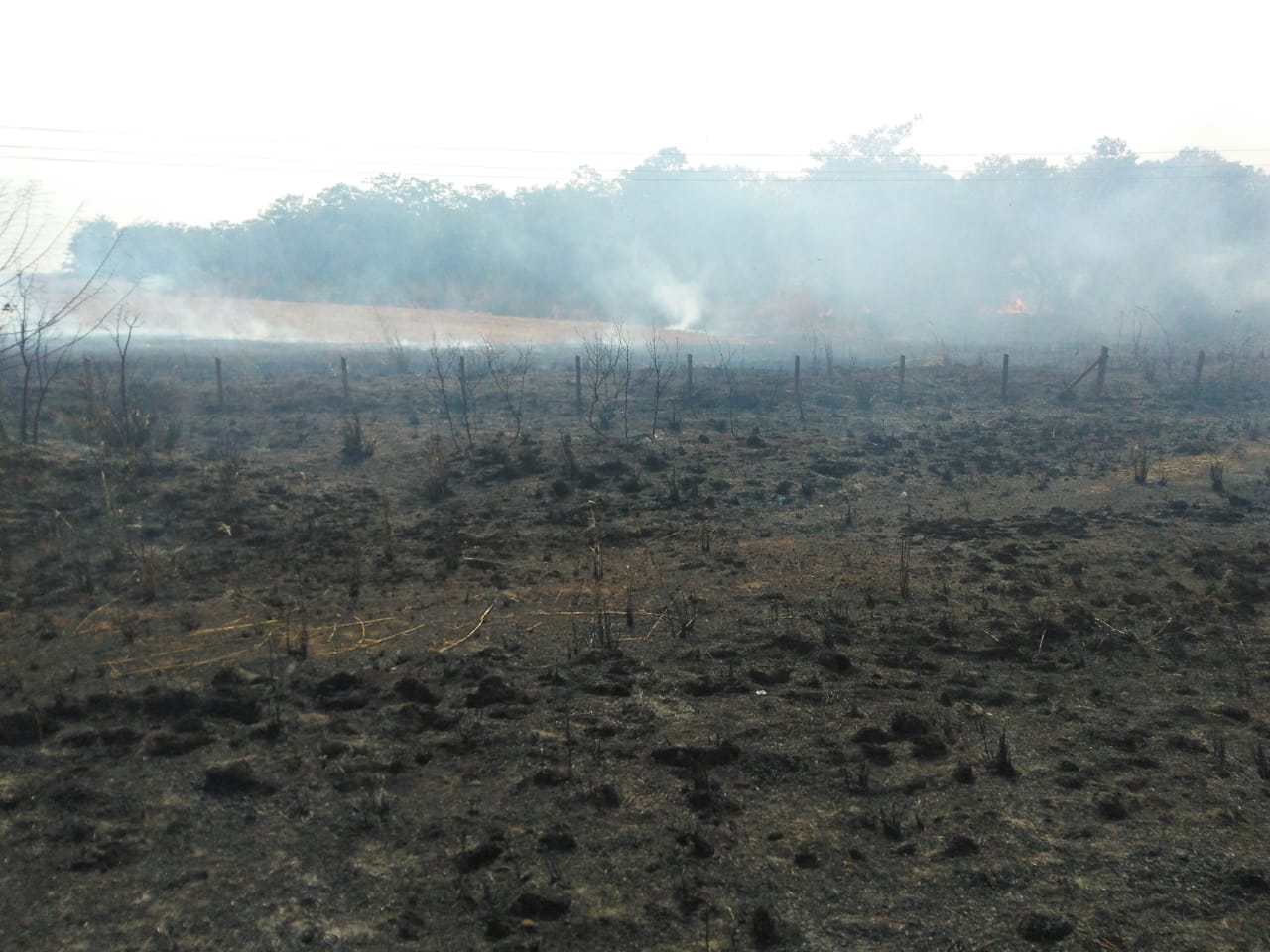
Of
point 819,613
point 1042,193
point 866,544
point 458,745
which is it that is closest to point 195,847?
point 458,745

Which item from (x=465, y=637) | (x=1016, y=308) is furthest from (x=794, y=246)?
(x=465, y=637)

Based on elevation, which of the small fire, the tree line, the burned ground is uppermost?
the tree line

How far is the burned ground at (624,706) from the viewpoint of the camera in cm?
496

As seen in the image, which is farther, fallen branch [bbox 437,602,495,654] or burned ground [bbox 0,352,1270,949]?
fallen branch [bbox 437,602,495,654]

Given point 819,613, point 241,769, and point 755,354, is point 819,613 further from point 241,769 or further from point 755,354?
point 755,354

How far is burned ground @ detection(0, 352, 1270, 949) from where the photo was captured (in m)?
4.96

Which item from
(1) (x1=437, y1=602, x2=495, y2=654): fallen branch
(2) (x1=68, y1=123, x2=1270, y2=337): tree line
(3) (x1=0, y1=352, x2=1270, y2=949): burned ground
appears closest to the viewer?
(3) (x1=0, y1=352, x2=1270, y2=949): burned ground

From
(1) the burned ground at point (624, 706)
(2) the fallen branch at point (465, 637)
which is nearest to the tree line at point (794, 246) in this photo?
(1) the burned ground at point (624, 706)

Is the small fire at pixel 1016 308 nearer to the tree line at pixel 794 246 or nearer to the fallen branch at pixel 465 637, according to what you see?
the tree line at pixel 794 246

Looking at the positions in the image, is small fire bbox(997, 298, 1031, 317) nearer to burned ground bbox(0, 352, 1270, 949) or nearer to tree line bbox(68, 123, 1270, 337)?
tree line bbox(68, 123, 1270, 337)

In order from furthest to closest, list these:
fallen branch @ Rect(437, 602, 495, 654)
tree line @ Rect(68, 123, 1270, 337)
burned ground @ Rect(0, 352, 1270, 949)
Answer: tree line @ Rect(68, 123, 1270, 337) → fallen branch @ Rect(437, 602, 495, 654) → burned ground @ Rect(0, 352, 1270, 949)

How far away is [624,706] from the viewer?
732 centimetres

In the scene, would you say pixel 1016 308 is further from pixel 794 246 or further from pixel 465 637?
pixel 465 637

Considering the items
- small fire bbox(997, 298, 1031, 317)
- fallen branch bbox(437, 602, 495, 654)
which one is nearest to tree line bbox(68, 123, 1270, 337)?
small fire bbox(997, 298, 1031, 317)
